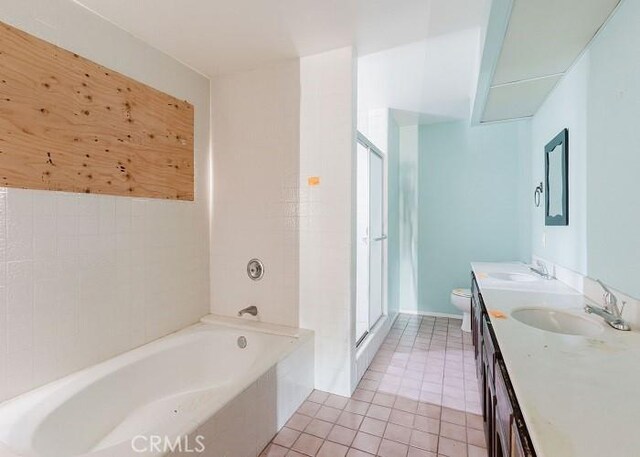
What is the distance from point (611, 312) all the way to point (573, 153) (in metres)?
1.05

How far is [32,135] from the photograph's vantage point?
156cm

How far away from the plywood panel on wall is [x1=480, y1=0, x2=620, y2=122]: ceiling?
82.2 inches

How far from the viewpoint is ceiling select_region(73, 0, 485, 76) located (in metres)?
1.77

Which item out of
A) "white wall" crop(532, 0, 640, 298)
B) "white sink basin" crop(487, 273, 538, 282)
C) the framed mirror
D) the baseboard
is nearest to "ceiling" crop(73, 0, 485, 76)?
"white wall" crop(532, 0, 640, 298)

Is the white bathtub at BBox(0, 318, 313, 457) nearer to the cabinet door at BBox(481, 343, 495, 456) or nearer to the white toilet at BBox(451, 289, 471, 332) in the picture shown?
the cabinet door at BBox(481, 343, 495, 456)

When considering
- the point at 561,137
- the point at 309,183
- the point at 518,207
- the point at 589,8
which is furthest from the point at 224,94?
the point at 518,207

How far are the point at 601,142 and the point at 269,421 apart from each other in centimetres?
229

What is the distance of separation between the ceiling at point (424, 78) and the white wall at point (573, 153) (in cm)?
61

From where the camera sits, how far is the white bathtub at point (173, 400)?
4.33 ft

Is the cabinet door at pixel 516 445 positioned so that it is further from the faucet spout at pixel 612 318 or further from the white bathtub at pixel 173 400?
the white bathtub at pixel 173 400

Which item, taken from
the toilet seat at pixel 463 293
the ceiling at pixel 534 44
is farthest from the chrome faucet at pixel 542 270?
the ceiling at pixel 534 44

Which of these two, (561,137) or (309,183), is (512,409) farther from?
(561,137)

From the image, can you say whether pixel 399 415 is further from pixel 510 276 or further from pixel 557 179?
pixel 557 179

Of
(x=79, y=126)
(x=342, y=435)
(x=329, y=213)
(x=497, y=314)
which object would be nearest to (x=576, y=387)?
(x=497, y=314)
